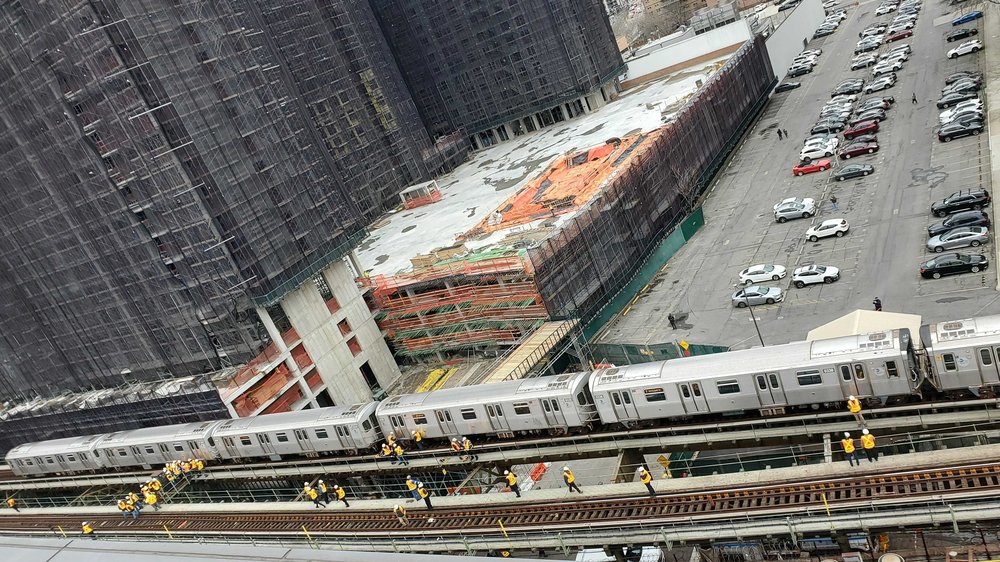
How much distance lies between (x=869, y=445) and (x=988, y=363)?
4.91 m

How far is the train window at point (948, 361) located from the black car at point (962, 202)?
2298 cm

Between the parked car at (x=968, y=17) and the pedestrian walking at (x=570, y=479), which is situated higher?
the pedestrian walking at (x=570, y=479)

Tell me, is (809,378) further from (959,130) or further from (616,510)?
(959,130)

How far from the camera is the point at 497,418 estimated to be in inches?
1481

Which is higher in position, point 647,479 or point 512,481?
point 512,481

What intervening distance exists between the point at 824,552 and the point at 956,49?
63729 mm

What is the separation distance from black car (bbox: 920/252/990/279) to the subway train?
13.7m

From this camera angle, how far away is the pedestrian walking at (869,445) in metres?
25.2

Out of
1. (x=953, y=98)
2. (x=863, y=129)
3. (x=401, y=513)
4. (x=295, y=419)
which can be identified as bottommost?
(x=953, y=98)

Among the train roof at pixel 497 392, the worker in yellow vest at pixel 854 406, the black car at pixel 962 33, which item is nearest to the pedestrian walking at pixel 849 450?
the worker in yellow vest at pixel 854 406

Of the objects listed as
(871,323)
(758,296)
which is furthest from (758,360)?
(758,296)

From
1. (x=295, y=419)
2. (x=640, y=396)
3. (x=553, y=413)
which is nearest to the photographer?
(x=640, y=396)

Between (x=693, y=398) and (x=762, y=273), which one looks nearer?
(x=693, y=398)

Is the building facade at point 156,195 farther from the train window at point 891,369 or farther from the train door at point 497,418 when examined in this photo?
the train window at point 891,369
